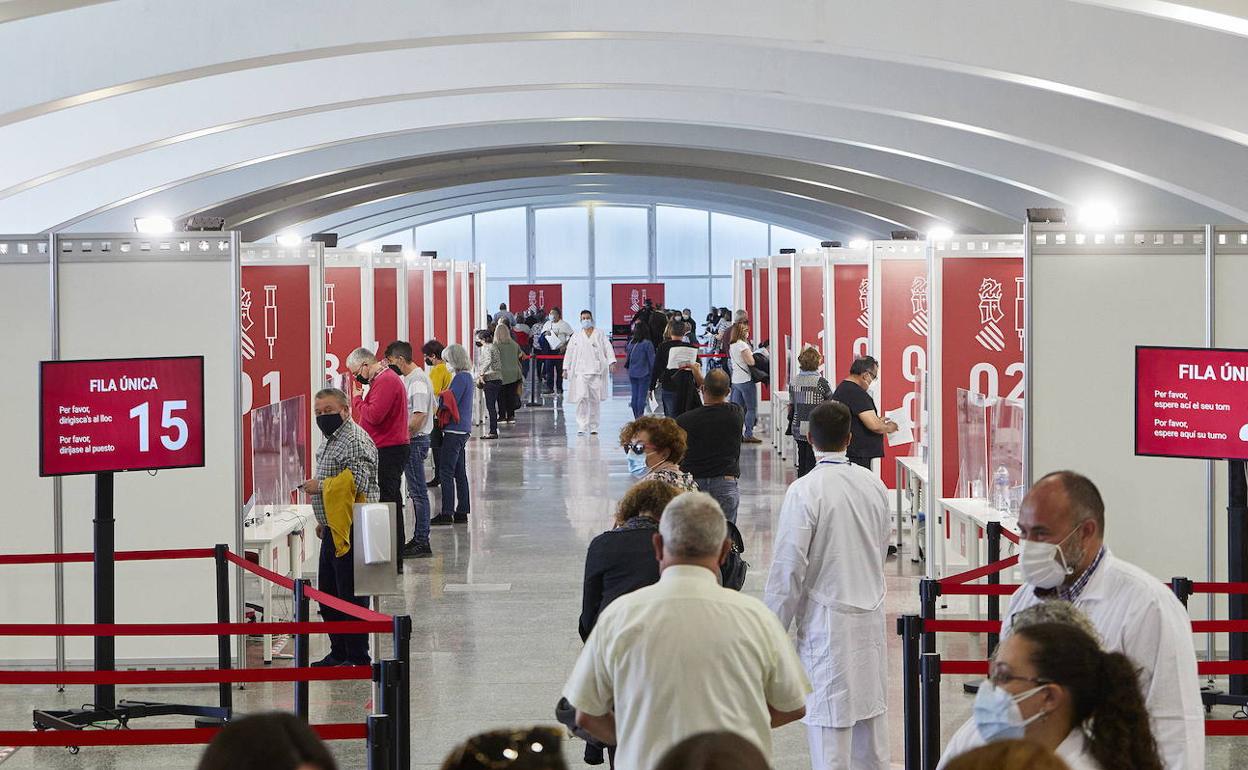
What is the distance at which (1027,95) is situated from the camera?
1503 centimetres

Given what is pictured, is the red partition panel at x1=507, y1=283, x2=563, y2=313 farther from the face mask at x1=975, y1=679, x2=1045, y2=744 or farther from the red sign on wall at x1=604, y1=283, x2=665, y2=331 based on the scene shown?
the face mask at x1=975, y1=679, x2=1045, y2=744

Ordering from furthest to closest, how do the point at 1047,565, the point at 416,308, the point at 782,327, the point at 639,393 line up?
the point at 639,393, the point at 782,327, the point at 416,308, the point at 1047,565

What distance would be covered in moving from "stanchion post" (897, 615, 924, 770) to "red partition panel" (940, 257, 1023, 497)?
4808mm

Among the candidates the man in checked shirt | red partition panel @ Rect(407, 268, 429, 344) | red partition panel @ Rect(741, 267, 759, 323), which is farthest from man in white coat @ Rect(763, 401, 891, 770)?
red partition panel @ Rect(741, 267, 759, 323)

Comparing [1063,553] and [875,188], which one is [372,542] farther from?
[875,188]

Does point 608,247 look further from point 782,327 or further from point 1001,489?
point 1001,489

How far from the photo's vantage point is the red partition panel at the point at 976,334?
10.0 metres

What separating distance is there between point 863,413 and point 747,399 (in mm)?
8454

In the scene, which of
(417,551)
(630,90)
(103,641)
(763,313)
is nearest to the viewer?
(103,641)

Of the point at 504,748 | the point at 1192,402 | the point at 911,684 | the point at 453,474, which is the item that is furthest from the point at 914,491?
the point at 504,748

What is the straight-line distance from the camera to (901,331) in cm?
1232

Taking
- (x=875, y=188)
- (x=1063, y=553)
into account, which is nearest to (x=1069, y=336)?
(x=1063, y=553)

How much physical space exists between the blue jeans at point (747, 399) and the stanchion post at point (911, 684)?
12.9 meters

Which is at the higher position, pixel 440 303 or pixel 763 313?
pixel 440 303
